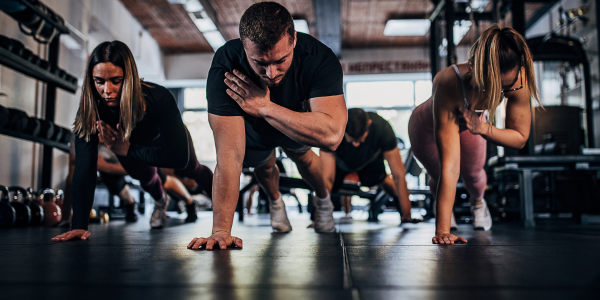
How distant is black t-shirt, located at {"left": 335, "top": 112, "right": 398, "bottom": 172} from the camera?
3496 mm

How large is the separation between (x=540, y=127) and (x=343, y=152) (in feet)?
8.02

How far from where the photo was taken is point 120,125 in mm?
2277

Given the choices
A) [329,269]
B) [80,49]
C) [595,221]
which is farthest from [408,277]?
[80,49]

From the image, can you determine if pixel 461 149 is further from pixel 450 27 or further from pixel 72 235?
pixel 450 27

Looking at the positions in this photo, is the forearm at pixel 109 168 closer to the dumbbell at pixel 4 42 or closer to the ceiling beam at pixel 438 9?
the dumbbell at pixel 4 42

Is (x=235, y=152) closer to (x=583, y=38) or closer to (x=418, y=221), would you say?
(x=418, y=221)

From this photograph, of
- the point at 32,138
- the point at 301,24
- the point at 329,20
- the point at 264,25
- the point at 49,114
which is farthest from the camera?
the point at 301,24

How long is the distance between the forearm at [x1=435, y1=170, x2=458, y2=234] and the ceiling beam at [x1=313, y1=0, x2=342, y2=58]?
510cm

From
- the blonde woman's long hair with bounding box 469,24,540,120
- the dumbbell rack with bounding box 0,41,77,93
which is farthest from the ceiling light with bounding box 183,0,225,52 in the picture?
the blonde woman's long hair with bounding box 469,24,540,120

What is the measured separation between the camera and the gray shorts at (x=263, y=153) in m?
2.23

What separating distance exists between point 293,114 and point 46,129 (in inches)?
114

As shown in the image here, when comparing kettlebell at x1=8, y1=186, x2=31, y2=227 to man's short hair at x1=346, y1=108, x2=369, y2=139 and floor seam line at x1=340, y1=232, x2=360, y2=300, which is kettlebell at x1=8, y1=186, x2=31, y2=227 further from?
floor seam line at x1=340, y1=232, x2=360, y2=300

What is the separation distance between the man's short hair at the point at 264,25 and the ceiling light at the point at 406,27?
7.11 m

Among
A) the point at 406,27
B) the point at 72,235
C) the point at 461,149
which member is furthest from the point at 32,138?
the point at 406,27
